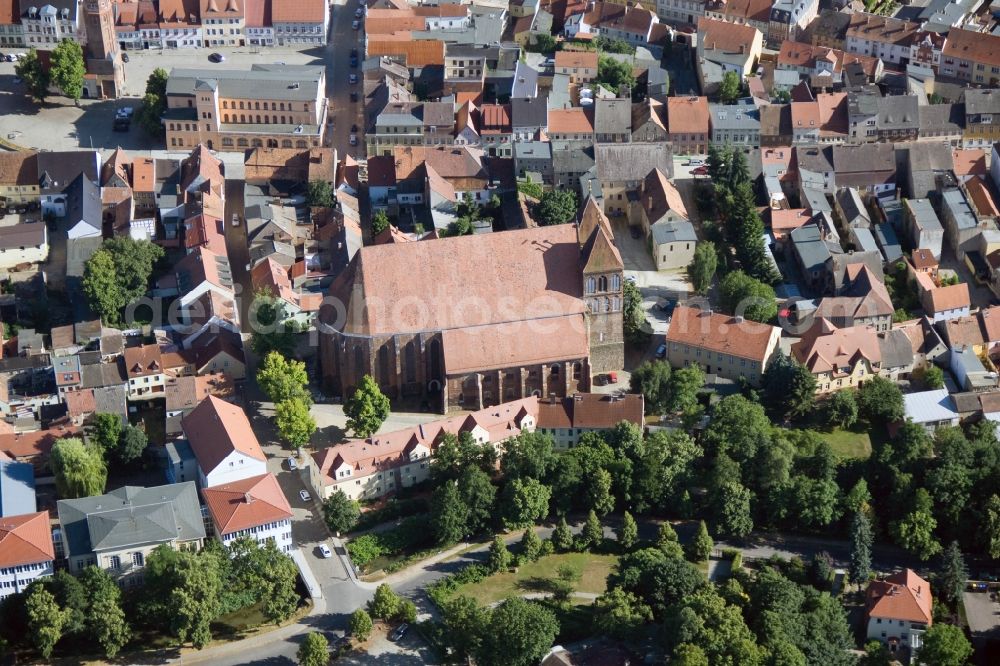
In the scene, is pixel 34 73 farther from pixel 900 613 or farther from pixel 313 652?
pixel 900 613

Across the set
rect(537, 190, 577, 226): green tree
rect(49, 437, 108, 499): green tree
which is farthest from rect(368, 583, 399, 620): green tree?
rect(537, 190, 577, 226): green tree

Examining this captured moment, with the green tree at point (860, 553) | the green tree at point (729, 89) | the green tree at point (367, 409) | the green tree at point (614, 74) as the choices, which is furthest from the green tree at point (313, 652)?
the green tree at point (729, 89)

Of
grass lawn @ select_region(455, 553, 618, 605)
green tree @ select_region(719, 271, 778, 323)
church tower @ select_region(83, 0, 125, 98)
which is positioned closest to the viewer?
grass lawn @ select_region(455, 553, 618, 605)

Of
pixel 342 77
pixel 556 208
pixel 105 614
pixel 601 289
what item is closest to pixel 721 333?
pixel 601 289

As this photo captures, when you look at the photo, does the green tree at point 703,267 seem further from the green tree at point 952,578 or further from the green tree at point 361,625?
the green tree at point 361,625

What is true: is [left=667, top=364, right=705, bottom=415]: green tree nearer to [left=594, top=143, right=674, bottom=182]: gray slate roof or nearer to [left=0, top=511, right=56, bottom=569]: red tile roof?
[left=594, top=143, right=674, bottom=182]: gray slate roof

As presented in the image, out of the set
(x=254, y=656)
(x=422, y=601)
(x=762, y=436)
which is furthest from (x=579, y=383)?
(x=254, y=656)

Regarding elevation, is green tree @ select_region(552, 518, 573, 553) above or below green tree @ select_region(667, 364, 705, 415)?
below
